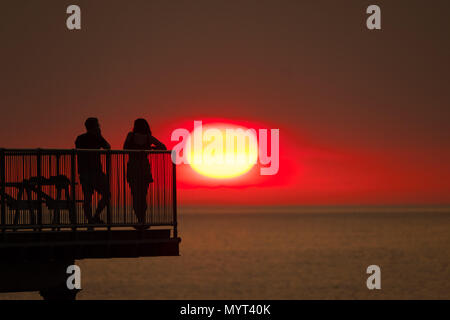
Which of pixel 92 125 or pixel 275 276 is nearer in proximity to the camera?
pixel 92 125

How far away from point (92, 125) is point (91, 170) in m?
0.94

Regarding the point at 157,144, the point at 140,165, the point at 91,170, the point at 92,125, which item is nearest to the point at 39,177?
the point at 91,170

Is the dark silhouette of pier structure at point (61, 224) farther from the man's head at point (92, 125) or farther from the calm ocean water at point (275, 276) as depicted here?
the calm ocean water at point (275, 276)

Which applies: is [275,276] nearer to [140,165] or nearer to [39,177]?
[140,165]

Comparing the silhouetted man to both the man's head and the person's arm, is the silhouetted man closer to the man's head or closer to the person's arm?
the man's head

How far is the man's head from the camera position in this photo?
16.2 metres

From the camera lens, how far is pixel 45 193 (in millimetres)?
16078

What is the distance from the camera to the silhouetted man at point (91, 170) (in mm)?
16047

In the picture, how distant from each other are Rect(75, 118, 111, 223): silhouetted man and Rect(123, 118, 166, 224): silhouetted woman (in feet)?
1.68

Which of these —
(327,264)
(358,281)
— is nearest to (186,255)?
(327,264)

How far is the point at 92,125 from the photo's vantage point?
16266 mm
